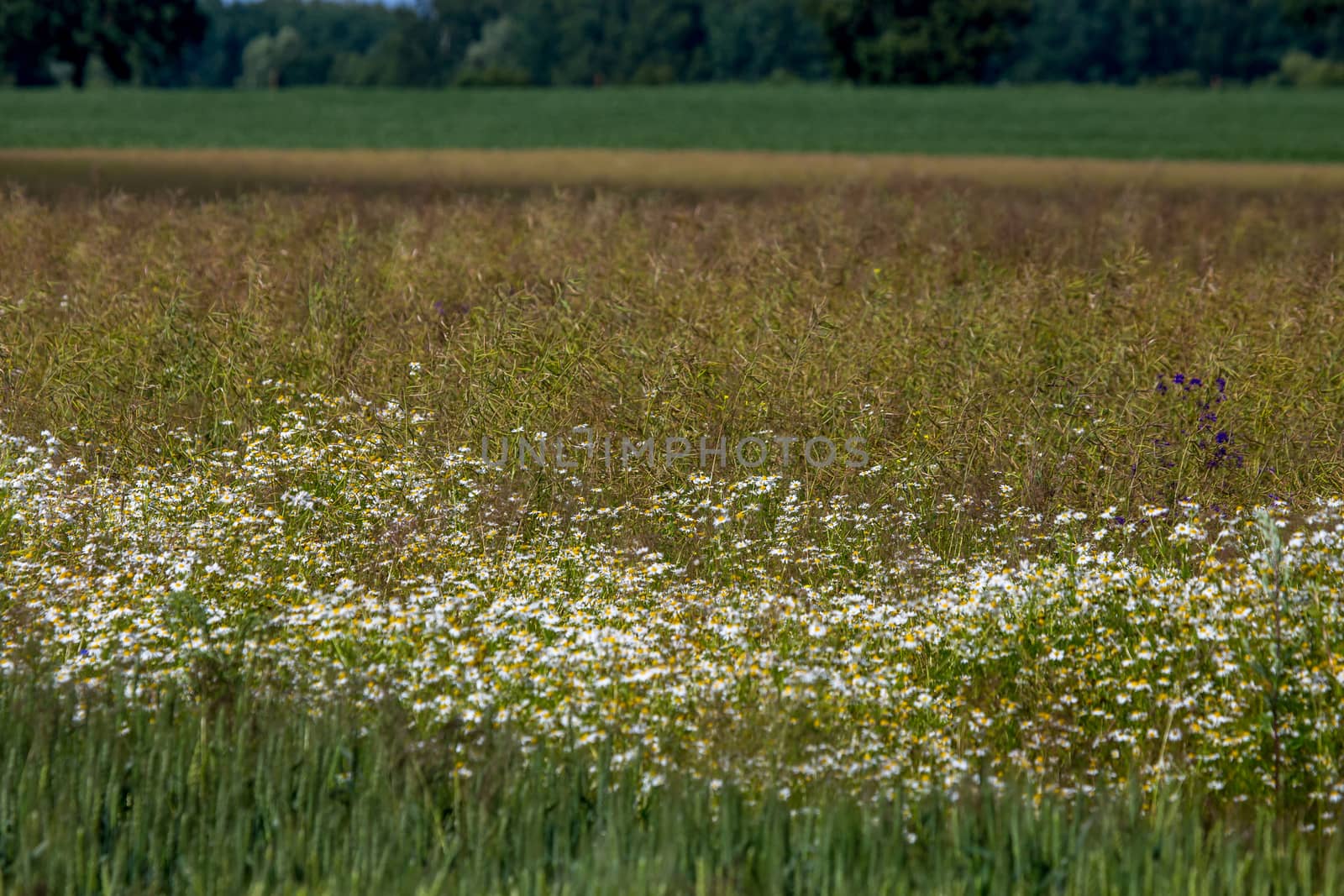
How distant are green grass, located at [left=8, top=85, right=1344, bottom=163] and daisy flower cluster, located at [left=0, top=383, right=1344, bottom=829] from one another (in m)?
32.0

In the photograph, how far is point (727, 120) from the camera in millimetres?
47531

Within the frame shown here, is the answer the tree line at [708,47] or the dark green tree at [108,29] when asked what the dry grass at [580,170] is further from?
the tree line at [708,47]

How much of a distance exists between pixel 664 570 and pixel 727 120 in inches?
1692

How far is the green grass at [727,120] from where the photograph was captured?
3872 centimetres

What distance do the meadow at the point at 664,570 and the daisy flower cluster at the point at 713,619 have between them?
3 centimetres

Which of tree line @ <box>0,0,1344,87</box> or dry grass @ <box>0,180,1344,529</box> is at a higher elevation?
tree line @ <box>0,0,1344,87</box>

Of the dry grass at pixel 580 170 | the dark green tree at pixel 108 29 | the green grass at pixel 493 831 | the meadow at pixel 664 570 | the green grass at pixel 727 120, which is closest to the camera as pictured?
the green grass at pixel 493 831

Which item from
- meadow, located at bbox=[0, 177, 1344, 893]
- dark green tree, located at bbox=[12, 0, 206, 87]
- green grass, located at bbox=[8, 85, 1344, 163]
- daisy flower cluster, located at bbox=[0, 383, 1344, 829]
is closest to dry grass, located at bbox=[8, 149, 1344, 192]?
green grass, located at bbox=[8, 85, 1344, 163]

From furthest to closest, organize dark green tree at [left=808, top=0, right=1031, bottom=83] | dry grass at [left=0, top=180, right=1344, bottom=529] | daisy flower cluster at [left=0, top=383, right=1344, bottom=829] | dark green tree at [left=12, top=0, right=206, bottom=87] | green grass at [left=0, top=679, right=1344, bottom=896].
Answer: dark green tree at [left=808, top=0, right=1031, bottom=83]
dark green tree at [left=12, top=0, right=206, bottom=87]
dry grass at [left=0, top=180, right=1344, bottom=529]
daisy flower cluster at [left=0, top=383, right=1344, bottom=829]
green grass at [left=0, top=679, right=1344, bottom=896]

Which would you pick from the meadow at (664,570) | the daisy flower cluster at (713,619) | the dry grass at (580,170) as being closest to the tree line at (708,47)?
the dry grass at (580,170)

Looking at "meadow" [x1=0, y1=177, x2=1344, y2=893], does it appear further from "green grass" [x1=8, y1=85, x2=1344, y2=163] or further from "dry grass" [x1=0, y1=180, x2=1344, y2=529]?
"green grass" [x1=8, y1=85, x2=1344, y2=163]

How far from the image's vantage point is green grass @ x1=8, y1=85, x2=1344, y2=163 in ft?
127

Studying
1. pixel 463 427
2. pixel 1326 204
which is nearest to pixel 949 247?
pixel 463 427

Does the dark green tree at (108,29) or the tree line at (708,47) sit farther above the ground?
the tree line at (708,47)
